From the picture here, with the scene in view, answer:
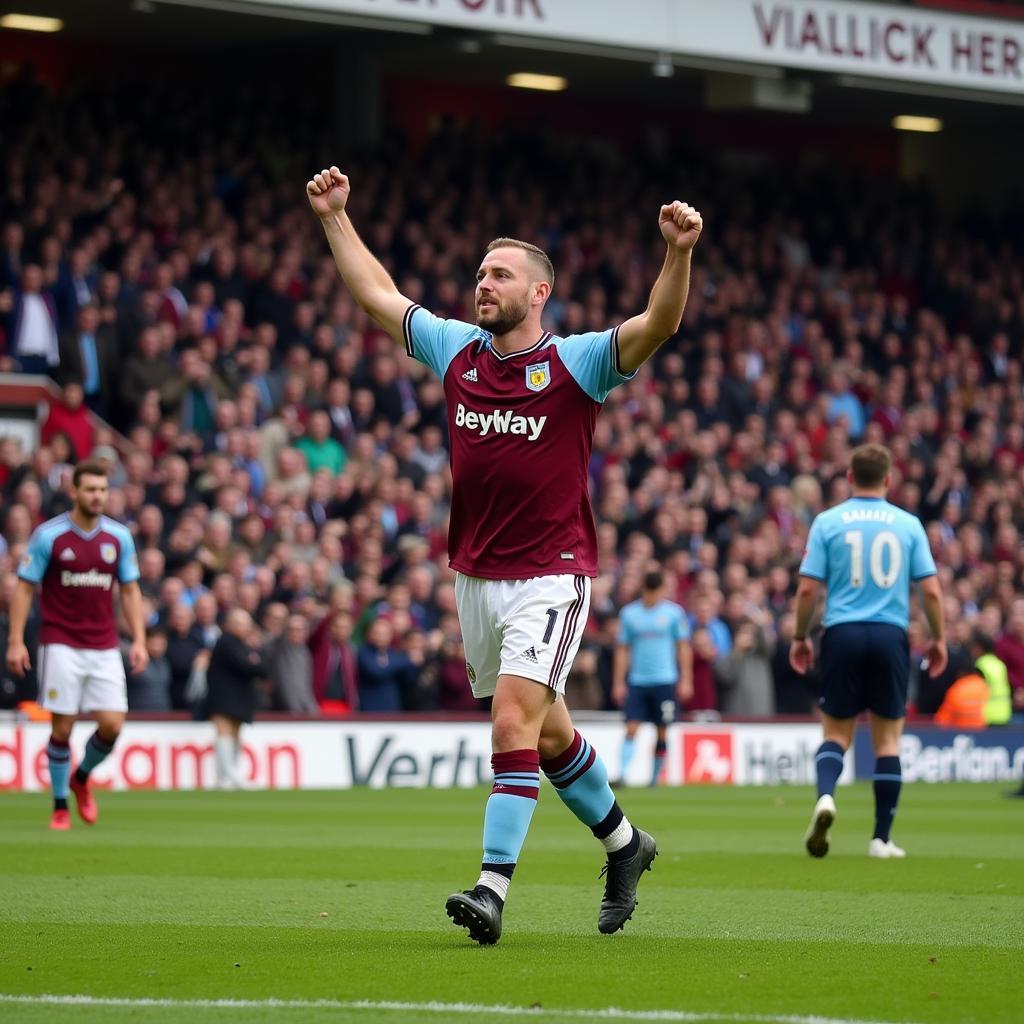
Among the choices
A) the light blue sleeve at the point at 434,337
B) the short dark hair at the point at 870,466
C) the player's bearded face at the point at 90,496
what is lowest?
the player's bearded face at the point at 90,496

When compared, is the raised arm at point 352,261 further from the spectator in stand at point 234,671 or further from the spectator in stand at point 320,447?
the spectator in stand at point 320,447

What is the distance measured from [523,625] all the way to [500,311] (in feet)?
3.78

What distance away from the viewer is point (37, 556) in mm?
14641

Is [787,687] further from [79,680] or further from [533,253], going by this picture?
[533,253]

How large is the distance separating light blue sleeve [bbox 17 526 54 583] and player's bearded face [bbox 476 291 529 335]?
23.8 ft

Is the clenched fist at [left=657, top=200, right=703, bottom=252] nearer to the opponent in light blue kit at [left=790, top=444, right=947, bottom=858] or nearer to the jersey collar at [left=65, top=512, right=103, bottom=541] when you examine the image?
the opponent in light blue kit at [left=790, top=444, right=947, bottom=858]

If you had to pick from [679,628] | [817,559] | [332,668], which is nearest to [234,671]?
[332,668]

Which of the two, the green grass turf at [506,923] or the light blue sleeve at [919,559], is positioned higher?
the light blue sleeve at [919,559]

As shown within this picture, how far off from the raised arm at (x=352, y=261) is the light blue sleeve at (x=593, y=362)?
0.81 metres

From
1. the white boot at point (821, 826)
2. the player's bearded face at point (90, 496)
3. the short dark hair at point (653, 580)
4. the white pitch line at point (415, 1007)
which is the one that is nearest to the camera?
the white pitch line at point (415, 1007)

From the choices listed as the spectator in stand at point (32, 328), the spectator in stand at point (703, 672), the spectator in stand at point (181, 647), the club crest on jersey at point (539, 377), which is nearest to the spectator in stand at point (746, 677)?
the spectator in stand at point (703, 672)

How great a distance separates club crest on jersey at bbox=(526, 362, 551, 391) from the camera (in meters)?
8.05

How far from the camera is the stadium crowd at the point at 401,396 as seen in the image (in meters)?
22.4

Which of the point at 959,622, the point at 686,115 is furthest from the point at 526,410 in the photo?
the point at 686,115
